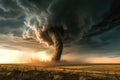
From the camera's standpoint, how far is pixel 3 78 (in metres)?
37.7

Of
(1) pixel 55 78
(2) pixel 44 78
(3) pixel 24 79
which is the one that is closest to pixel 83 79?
(1) pixel 55 78

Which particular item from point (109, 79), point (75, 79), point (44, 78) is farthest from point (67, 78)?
point (109, 79)

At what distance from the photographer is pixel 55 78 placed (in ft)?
117

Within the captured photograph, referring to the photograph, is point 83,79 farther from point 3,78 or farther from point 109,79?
point 3,78

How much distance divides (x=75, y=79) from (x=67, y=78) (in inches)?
68.4

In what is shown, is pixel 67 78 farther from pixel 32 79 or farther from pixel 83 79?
pixel 32 79

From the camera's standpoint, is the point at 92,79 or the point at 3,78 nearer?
the point at 92,79

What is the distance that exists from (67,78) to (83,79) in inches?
138

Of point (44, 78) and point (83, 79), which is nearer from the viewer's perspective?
point (83, 79)

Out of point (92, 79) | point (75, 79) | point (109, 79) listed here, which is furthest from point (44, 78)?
point (109, 79)

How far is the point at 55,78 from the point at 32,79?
4.09 metres

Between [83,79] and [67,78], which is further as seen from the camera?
[67,78]

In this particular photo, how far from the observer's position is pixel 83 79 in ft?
112

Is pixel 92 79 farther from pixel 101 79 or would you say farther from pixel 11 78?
pixel 11 78
